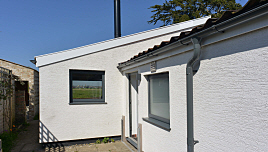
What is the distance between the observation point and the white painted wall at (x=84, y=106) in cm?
676

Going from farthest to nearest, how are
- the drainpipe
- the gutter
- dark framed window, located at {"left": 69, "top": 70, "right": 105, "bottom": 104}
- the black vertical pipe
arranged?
the black vertical pipe < dark framed window, located at {"left": 69, "top": 70, "right": 105, "bottom": 104} < the drainpipe < the gutter

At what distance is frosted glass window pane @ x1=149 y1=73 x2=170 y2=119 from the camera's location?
14.7 ft

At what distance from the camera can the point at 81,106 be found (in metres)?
7.07

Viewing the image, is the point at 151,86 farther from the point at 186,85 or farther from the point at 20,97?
the point at 20,97

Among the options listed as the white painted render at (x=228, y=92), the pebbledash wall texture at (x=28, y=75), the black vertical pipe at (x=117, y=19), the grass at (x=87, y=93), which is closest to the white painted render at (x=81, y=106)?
the grass at (x=87, y=93)

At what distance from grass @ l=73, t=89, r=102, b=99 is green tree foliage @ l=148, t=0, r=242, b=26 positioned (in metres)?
17.6

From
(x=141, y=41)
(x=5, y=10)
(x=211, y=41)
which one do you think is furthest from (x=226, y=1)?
(x=211, y=41)

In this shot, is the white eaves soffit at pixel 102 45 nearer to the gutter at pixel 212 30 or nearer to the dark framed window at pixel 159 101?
the dark framed window at pixel 159 101

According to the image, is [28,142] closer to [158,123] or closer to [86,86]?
[86,86]

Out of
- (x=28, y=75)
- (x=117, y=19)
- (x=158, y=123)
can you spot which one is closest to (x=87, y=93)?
(x=158, y=123)

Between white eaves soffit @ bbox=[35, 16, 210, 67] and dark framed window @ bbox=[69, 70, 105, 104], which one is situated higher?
white eaves soffit @ bbox=[35, 16, 210, 67]

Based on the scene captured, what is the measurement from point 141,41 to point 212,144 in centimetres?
553

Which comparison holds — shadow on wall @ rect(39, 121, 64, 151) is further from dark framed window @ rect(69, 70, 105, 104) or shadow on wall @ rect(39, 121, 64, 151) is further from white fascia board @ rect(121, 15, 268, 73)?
white fascia board @ rect(121, 15, 268, 73)

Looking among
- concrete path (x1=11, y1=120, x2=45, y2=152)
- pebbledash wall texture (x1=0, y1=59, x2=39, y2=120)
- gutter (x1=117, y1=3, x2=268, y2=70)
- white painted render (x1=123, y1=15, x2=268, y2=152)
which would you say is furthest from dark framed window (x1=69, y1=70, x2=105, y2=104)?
pebbledash wall texture (x1=0, y1=59, x2=39, y2=120)
